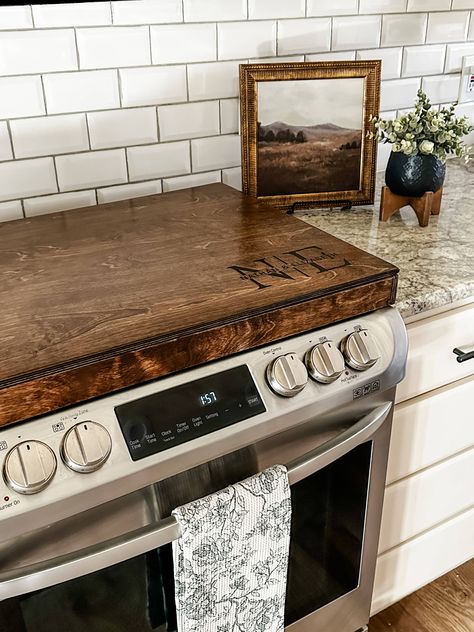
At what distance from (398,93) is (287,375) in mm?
1101

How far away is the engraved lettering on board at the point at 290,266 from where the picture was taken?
96 cm

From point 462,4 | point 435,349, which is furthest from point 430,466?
point 462,4

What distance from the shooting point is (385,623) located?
1501 millimetres

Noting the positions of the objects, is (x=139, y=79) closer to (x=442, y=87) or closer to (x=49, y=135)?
(x=49, y=135)

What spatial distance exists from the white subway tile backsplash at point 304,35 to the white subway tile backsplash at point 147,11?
0.85 ft

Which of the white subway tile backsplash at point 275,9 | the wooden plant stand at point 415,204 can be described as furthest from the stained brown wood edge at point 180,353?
the white subway tile backsplash at point 275,9

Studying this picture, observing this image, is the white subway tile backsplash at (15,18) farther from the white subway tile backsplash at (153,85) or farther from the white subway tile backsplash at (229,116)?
the white subway tile backsplash at (229,116)

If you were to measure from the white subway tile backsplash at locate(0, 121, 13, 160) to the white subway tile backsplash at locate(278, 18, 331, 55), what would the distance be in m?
0.63

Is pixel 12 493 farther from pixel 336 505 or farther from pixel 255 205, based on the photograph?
pixel 255 205

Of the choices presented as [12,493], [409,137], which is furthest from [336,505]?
[409,137]

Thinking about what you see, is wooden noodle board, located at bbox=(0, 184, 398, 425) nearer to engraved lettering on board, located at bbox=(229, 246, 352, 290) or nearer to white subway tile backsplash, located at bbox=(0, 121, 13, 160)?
engraved lettering on board, located at bbox=(229, 246, 352, 290)

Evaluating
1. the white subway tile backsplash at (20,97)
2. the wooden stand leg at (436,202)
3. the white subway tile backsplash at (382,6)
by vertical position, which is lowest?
the wooden stand leg at (436,202)

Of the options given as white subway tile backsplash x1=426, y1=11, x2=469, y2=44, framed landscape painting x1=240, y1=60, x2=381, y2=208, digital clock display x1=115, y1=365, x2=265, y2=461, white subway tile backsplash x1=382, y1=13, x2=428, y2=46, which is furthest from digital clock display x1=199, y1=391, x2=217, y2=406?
white subway tile backsplash x1=426, y1=11, x2=469, y2=44

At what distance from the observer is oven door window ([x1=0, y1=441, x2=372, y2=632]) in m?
0.83
